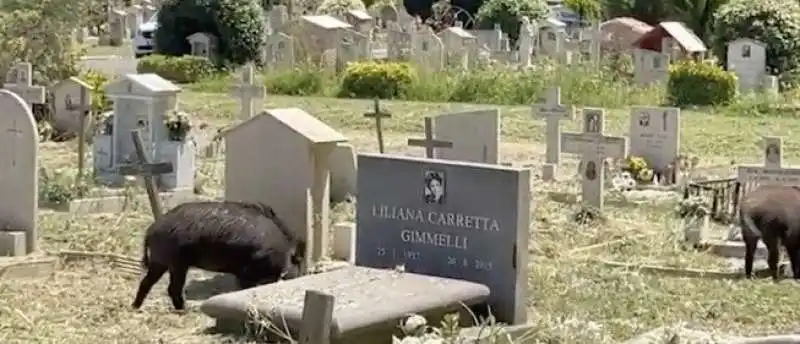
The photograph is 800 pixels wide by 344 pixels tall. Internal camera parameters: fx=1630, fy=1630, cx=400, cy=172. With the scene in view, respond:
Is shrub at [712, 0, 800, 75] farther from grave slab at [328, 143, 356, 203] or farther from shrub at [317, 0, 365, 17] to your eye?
grave slab at [328, 143, 356, 203]

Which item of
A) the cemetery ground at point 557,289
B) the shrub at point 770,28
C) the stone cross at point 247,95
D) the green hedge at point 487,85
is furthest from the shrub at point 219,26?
the cemetery ground at point 557,289

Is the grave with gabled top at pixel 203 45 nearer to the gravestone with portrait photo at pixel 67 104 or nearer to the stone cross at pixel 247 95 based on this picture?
the gravestone with portrait photo at pixel 67 104

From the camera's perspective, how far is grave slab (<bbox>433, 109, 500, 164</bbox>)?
1452 cm

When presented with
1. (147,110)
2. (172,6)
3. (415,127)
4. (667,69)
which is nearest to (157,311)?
(147,110)

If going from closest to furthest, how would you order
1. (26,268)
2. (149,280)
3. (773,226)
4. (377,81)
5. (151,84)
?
(149,280), (26,268), (773,226), (151,84), (377,81)

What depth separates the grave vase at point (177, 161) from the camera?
15.3 metres

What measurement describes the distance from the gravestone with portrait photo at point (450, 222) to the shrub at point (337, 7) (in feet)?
97.2

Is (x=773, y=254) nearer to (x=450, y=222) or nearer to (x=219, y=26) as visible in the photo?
(x=450, y=222)

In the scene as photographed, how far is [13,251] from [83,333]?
2830 millimetres

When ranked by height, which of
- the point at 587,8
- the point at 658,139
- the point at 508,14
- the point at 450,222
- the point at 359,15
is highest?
the point at 587,8

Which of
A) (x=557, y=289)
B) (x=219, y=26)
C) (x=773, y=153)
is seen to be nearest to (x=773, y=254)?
(x=557, y=289)

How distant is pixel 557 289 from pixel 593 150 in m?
5.28

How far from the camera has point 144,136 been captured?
15641 millimetres

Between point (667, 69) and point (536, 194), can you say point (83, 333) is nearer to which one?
point (536, 194)
